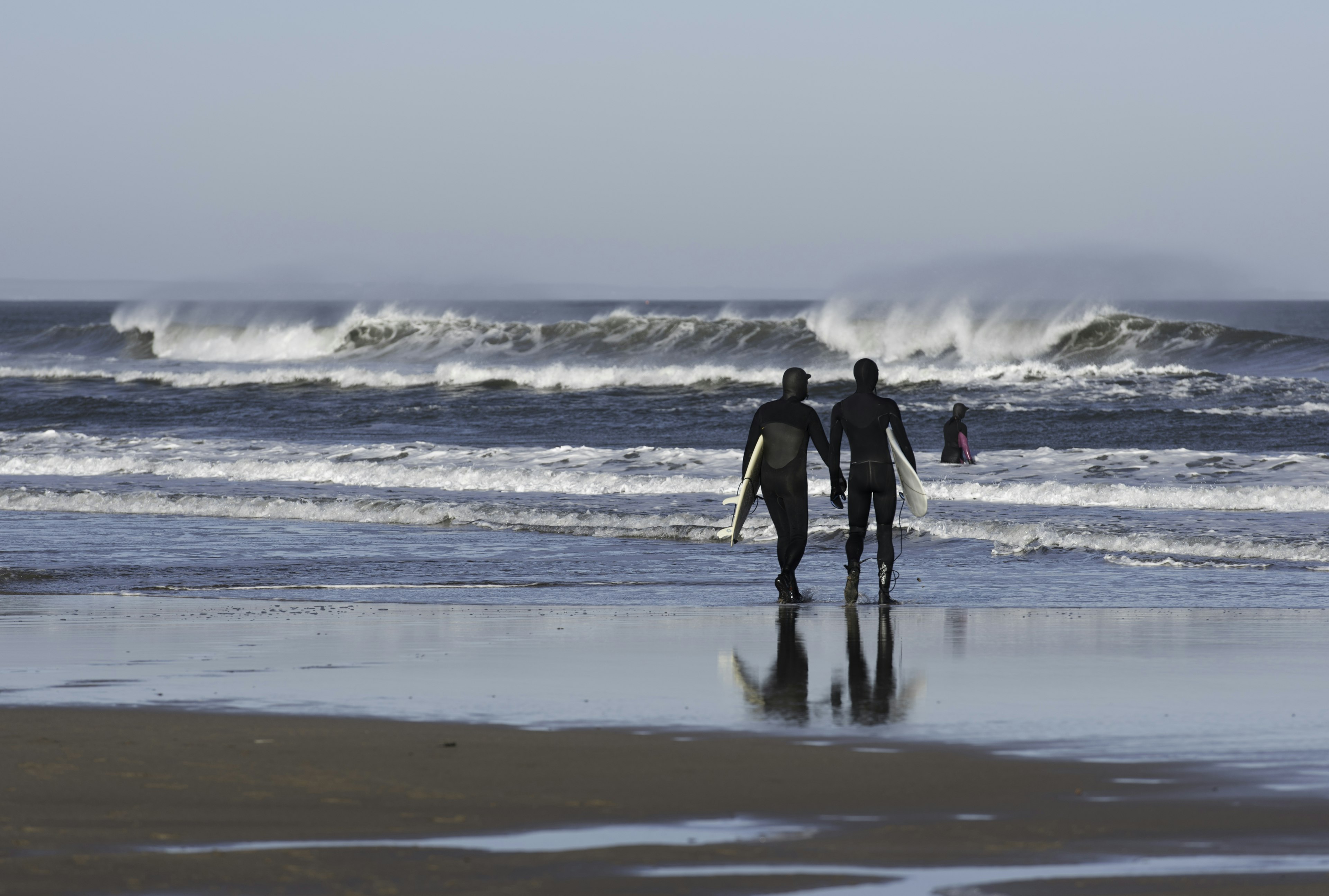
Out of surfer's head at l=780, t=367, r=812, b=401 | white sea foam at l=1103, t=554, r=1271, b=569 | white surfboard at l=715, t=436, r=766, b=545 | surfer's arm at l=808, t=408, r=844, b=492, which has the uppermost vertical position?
surfer's head at l=780, t=367, r=812, b=401

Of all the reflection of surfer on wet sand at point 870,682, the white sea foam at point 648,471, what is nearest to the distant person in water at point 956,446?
the white sea foam at point 648,471

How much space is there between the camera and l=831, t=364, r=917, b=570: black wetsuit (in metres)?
9.30

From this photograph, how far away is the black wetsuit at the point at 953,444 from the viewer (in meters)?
18.7

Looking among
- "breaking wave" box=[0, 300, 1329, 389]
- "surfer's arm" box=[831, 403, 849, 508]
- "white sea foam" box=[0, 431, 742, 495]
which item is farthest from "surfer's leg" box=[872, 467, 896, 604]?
"breaking wave" box=[0, 300, 1329, 389]

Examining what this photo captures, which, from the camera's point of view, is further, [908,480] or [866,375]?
[908,480]

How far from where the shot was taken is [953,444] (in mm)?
18828

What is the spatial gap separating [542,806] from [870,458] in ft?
17.3

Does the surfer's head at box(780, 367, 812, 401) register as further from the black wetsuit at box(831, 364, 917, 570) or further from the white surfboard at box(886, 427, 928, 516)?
the white surfboard at box(886, 427, 928, 516)

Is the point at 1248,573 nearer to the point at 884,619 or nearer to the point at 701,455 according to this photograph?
the point at 884,619

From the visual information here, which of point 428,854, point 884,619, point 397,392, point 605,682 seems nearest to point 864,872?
point 428,854

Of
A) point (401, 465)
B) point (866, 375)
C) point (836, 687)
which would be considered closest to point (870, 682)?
point (836, 687)

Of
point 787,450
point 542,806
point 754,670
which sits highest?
point 787,450

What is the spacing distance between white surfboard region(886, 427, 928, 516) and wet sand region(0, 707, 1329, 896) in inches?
170

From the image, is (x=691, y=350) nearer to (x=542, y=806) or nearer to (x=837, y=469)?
(x=837, y=469)
